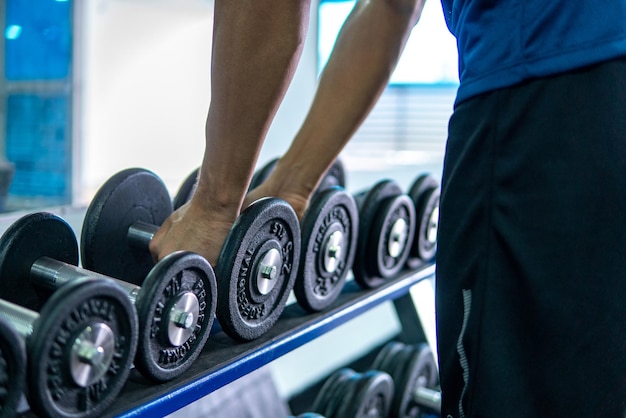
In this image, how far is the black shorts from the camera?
24.1 inches

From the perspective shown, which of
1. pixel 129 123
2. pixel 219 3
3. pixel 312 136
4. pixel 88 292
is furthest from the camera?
pixel 129 123

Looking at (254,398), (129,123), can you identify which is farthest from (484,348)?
(129,123)

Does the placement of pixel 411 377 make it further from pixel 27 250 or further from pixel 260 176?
pixel 27 250

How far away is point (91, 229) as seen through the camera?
833 mm

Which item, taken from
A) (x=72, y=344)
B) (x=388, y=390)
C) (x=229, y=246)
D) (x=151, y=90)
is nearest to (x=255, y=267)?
(x=229, y=246)

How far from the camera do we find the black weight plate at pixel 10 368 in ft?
1.66

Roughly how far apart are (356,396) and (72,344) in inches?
32.9

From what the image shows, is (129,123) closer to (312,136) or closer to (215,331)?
(312,136)

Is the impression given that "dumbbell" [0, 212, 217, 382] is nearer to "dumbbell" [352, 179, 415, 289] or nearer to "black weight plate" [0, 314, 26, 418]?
"black weight plate" [0, 314, 26, 418]

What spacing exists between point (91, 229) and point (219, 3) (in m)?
0.35

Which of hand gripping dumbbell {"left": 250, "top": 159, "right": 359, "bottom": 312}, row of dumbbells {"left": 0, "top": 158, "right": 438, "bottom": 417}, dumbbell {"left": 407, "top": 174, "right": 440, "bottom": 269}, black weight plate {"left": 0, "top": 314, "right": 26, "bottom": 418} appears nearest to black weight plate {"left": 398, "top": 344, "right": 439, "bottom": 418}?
dumbbell {"left": 407, "top": 174, "right": 440, "bottom": 269}

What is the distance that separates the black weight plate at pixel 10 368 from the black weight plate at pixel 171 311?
0.13 meters

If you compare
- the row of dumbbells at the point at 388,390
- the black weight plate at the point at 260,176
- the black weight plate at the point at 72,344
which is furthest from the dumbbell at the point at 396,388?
the black weight plate at the point at 72,344

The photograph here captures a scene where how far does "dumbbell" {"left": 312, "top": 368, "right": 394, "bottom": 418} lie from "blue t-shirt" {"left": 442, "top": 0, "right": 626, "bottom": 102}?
32.1 inches
